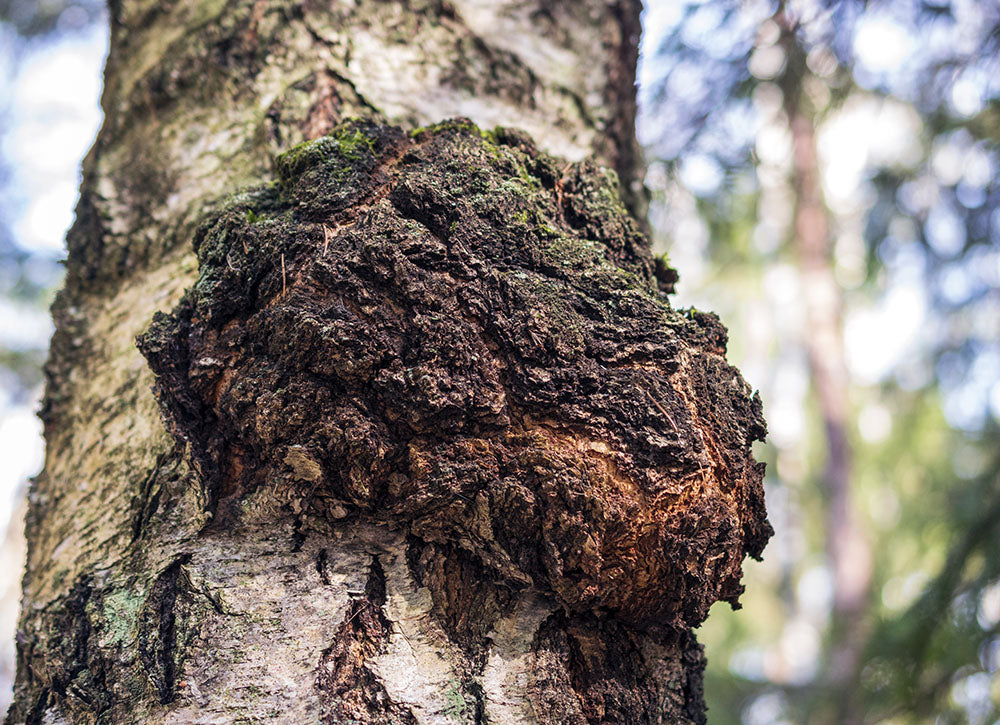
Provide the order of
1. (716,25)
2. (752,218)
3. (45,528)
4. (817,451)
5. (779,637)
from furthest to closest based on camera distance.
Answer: (779,637), (817,451), (752,218), (716,25), (45,528)

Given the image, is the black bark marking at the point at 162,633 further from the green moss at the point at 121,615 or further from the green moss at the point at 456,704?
the green moss at the point at 456,704

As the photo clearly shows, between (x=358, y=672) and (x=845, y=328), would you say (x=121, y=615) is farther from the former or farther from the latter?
(x=845, y=328)

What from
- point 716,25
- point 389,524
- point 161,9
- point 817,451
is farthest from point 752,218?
point 817,451

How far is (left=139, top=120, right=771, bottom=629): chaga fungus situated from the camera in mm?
876

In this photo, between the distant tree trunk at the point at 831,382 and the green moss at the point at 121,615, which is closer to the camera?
the green moss at the point at 121,615

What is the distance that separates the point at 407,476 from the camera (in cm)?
89

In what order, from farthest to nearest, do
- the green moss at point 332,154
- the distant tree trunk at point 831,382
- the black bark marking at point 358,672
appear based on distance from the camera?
the distant tree trunk at point 831,382 → the green moss at point 332,154 → the black bark marking at point 358,672

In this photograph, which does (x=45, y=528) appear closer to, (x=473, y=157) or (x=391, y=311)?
(x=391, y=311)

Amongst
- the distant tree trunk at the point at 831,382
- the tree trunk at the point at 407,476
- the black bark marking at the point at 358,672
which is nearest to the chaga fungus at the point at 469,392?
the tree trunk at the point at 407,476

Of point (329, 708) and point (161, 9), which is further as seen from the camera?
point (161, 9)

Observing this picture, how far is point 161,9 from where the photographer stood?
149 cm

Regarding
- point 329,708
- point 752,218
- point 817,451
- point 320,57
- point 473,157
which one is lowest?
point 329,708

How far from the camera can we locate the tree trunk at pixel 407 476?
866mm

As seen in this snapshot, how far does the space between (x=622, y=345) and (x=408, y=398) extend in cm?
29
